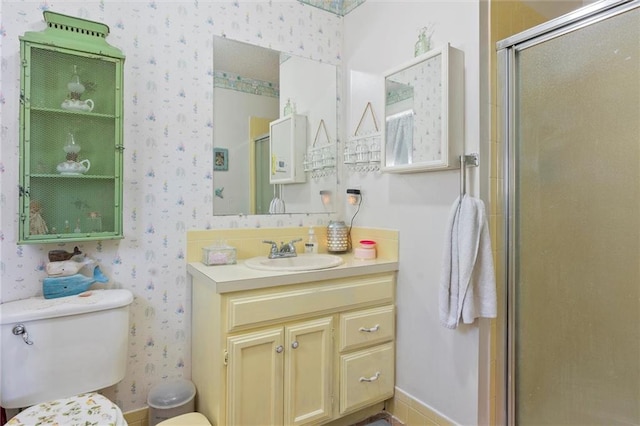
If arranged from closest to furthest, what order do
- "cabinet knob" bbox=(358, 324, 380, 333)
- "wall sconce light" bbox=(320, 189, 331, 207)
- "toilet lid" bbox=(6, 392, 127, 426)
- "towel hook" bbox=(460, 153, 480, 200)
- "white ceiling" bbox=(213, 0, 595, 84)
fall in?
"toilet lid" bbox=(6, 392, 127, 426)
"towel hook" bbox=(460, 153, 480, 200)
"cabinet knob" bbox=(358, 324, 380, 333)
"white ceiling" bbox=(213, 0, 595, 84)
"wall sconce light" bbox=(320, 189, 331, 207)

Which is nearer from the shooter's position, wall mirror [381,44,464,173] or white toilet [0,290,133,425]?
white toilet [0,290,133,425]

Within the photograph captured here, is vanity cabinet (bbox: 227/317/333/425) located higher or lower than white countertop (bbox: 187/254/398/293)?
lower

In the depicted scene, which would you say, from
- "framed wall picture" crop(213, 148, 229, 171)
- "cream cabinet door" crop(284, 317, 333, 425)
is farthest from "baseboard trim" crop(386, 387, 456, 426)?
"framed wall picture" crop(213, 148, 229, 171)

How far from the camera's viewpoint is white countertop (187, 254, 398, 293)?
1397 mm

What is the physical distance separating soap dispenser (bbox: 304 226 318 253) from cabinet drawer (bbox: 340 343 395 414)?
2.11ft

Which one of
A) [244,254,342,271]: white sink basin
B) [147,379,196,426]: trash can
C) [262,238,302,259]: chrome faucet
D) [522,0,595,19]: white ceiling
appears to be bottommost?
[147,379,196,426]: trash can

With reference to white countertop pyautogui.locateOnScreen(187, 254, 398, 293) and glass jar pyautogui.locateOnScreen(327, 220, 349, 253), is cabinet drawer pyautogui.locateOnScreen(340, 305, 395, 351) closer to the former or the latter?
white countertop pyautogui.locateOnScreen(187, 254, 398, 293)

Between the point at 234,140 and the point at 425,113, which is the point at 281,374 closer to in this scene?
the point at 234,140

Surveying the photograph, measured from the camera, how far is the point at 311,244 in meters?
2.12

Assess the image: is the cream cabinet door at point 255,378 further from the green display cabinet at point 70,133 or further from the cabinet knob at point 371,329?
the green display cabinet at point 70,133

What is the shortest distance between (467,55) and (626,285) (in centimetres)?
110

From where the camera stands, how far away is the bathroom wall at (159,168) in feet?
5.35

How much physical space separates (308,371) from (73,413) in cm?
87

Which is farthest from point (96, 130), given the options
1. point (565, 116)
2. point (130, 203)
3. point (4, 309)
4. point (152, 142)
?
point (565, 116)
